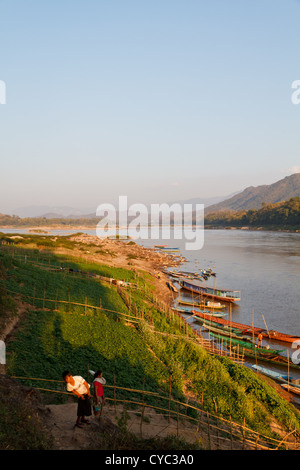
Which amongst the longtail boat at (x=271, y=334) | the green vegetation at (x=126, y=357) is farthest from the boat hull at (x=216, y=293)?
the green vegetation at (x=126, y=357)

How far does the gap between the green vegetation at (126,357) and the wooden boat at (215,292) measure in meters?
16.2

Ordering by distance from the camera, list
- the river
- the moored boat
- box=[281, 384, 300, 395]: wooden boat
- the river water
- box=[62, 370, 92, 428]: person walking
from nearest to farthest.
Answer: box=[62, 370, 92, 428]: person walking, box=[281, 384, 300, 395]: wooden boat, the river, the river water, the moored boat

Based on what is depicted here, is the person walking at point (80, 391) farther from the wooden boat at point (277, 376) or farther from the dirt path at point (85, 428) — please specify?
the wooden boat at point (277, 376)

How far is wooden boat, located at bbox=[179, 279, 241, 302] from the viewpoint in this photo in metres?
36.1

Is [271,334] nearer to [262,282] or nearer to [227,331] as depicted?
[227,331]

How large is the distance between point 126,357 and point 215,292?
998 inches

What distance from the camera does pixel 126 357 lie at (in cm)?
1438

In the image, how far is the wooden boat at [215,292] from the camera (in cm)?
3606

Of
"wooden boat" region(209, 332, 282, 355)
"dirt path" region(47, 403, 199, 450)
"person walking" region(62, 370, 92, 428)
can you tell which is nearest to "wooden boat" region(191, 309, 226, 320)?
"wooden boat" region(209, 332, 282, 355)

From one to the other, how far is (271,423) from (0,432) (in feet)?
37.4

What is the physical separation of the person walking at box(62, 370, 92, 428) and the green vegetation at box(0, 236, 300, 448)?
91.8 inches

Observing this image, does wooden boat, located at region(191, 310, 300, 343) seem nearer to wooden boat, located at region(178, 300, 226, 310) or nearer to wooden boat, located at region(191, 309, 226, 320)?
wooden boat, located at region(191, 309, 226, 320)

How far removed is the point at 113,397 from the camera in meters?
10.7
